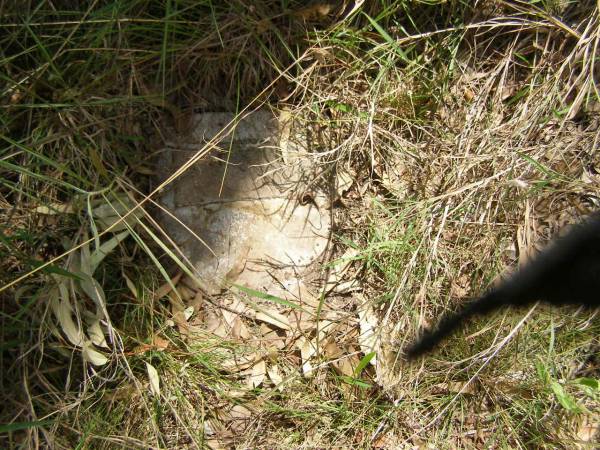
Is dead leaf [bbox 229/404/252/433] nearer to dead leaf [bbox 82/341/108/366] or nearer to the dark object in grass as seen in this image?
dead leaf [bbox 82/341/108/366]

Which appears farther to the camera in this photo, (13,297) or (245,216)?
(245,216)

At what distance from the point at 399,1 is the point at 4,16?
151cm

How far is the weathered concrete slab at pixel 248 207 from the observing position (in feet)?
7.13

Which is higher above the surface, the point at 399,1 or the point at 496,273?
the point at 399,1

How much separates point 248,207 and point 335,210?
0.36 meters

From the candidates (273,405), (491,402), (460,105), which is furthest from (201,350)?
(460,105)

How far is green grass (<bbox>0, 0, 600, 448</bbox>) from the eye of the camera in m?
2.00

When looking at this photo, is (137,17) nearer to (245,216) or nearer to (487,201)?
(245,216)

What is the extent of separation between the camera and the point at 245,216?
2.19 metres

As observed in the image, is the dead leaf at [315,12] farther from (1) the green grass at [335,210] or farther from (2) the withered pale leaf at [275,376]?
(2) the withered pale leaf at [275,376]

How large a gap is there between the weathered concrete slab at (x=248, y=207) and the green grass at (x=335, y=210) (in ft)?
0.28

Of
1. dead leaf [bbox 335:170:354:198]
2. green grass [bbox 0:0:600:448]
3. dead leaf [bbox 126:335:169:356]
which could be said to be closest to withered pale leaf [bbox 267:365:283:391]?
green grass [bbox 0:0:600:448]

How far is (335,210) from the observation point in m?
2.22

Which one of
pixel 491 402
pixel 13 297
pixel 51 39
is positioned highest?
pixel 51 39
